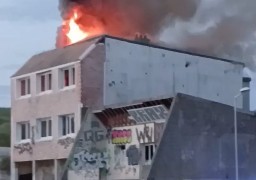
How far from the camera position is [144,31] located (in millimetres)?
71938

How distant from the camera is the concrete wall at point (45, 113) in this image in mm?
63375

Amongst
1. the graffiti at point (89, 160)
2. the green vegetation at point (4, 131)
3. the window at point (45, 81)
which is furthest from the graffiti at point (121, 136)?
the green vegetation at point (4, 131)

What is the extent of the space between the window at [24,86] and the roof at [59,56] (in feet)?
2.14

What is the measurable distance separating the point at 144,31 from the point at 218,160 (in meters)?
20.2

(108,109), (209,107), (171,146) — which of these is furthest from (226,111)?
(108,109)

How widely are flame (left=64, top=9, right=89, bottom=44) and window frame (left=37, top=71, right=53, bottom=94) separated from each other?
5.32 m

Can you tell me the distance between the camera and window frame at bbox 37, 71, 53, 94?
66.6m

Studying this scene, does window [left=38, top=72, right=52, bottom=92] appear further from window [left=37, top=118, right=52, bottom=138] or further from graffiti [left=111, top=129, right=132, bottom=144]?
graffiti [left=111, top=129, right=132, bottom=144]

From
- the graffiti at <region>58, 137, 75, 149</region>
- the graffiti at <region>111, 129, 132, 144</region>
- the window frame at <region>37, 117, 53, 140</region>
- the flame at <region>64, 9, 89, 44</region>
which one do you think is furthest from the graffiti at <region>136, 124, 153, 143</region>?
the flame at <region>64, 9, 89, 44</region>

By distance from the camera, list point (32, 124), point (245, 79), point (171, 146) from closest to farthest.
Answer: point (171, 146) < point (32, 124) < point (245, 79)

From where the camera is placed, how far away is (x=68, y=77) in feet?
211

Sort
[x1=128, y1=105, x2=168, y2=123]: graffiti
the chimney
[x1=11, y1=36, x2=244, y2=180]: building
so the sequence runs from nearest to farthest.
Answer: [x1=128, y1=105, x2=168, y2=123]: graffiti
[x1=11, y1=36, x2=244, y2=180]: building
the chimney

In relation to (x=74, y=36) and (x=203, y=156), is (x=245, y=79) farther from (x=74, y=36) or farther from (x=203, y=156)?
(x=203, y=156)

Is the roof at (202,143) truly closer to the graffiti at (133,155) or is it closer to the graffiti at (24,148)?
the graffiti at (133,155)
